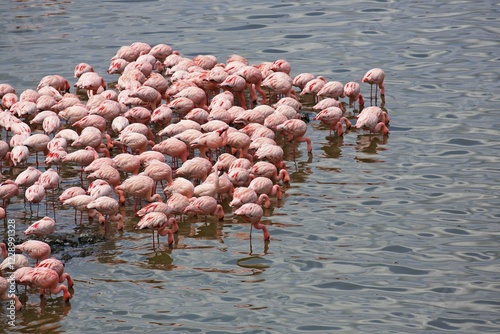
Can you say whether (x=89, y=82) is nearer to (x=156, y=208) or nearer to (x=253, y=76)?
(x=253, y=76)

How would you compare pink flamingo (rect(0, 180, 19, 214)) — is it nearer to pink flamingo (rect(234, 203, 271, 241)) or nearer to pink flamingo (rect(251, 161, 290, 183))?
pink flamingo (rect(234, 203, 271, 241))

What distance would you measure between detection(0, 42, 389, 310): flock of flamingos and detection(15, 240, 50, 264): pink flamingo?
0.5 inches

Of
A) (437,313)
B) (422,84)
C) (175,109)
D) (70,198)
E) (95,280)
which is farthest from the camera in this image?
(422,84)

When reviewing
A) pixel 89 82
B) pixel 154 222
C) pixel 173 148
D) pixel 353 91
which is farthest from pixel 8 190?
pixel 353 91

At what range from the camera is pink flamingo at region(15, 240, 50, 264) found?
10805mm

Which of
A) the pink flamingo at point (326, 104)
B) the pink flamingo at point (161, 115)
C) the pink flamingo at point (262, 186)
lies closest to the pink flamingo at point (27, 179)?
the pink flamingo at point (161, 115)

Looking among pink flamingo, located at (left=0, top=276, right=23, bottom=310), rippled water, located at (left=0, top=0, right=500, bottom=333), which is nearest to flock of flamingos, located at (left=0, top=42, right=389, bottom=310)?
pink flamingo, located at (left=0, top=276, right=23, bottom=310)

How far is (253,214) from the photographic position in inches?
464

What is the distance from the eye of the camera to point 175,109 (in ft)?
49.2

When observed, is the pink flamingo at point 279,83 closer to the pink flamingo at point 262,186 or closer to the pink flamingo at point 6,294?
the pink flamingo at point 262,186

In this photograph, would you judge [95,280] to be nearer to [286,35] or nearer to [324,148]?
[324,148]

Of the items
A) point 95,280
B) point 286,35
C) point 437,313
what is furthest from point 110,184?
point 286,35

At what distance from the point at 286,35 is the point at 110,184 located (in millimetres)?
9620

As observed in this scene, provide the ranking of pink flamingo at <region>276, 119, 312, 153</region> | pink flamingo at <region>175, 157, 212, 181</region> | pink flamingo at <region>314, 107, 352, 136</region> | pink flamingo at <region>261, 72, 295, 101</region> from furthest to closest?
pink flamingo at <region>261, 72, 295, 101</region>
pink flamingo at <region>314, 107, 352, 136</region>
pink flamingo at <region>276, 119, 312, 153</region>
pink flamingo at <region>175, 157, 212, 181</region>
